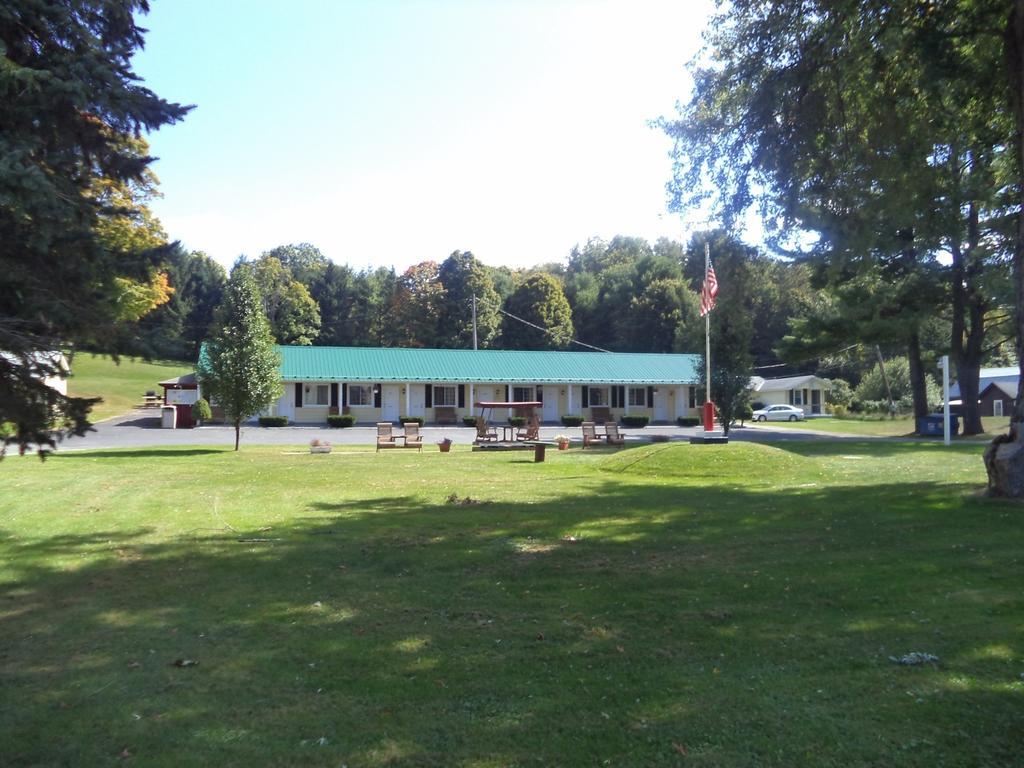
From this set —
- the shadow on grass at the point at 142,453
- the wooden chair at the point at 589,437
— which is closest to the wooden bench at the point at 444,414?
the wooden chair at the point at 589,437

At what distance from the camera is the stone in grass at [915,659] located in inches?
201

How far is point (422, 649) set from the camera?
228 inches

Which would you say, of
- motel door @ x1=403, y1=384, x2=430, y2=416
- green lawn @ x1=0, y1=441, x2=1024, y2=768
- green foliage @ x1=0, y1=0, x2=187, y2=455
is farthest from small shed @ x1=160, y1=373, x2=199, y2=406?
green foliage @ x1=0, y1=0, x2=187, y2=455

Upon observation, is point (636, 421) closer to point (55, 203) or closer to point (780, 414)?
point (780, 414)

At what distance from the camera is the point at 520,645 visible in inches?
230

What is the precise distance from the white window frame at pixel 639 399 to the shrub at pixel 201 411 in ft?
90.4

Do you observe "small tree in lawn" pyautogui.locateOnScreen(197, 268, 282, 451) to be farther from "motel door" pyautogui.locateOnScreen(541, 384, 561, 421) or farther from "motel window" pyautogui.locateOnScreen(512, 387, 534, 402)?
"motel door" pyautogui.locateOnScreen(541, 384, 561, 421)

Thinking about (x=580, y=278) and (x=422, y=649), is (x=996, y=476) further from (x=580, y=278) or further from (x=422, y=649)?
(x=580, y=278)

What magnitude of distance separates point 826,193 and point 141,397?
58496 mm

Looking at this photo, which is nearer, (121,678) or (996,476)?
(121,678)

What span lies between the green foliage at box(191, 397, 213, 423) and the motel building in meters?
3.55

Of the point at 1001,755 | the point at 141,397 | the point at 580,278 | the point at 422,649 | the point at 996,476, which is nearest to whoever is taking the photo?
the point at 1001,755

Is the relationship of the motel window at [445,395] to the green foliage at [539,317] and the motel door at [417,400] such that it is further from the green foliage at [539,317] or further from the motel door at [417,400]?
the green foliage at [539,317]

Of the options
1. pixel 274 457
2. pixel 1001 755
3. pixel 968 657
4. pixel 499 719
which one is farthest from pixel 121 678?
pixel 274 457
